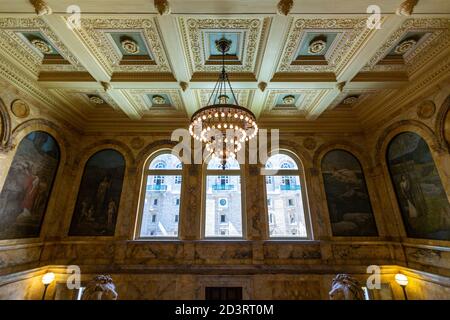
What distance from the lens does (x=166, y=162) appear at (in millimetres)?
6582

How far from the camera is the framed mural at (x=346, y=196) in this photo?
5668mm

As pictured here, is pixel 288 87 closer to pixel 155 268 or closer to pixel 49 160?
pixel 155 268

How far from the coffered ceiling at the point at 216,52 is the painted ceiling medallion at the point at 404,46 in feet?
0.07

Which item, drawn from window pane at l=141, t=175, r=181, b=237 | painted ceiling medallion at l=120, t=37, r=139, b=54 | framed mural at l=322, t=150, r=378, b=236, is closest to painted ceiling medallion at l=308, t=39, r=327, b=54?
framed mural at l=322, t=150, r=378, b=236

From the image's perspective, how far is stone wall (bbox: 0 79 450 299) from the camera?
455 centimetres

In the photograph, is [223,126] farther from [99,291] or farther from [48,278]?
[48,278]

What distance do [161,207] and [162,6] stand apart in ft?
16.1

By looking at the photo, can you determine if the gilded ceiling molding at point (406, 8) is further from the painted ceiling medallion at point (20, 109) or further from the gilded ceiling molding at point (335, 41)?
the painted ceiling medallion at point (20, 109)

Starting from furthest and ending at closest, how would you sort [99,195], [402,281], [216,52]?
[99,195]
[402,281]
[216,52]

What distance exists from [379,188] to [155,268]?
656 cm

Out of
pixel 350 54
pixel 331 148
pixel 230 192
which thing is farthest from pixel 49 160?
pixel 331 148

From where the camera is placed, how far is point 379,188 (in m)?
5.82

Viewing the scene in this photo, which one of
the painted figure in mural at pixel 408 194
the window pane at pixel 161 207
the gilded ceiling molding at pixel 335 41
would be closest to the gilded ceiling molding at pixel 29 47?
the window pane at pixel 161 207

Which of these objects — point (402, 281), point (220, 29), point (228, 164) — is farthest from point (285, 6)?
point (402, 281)
